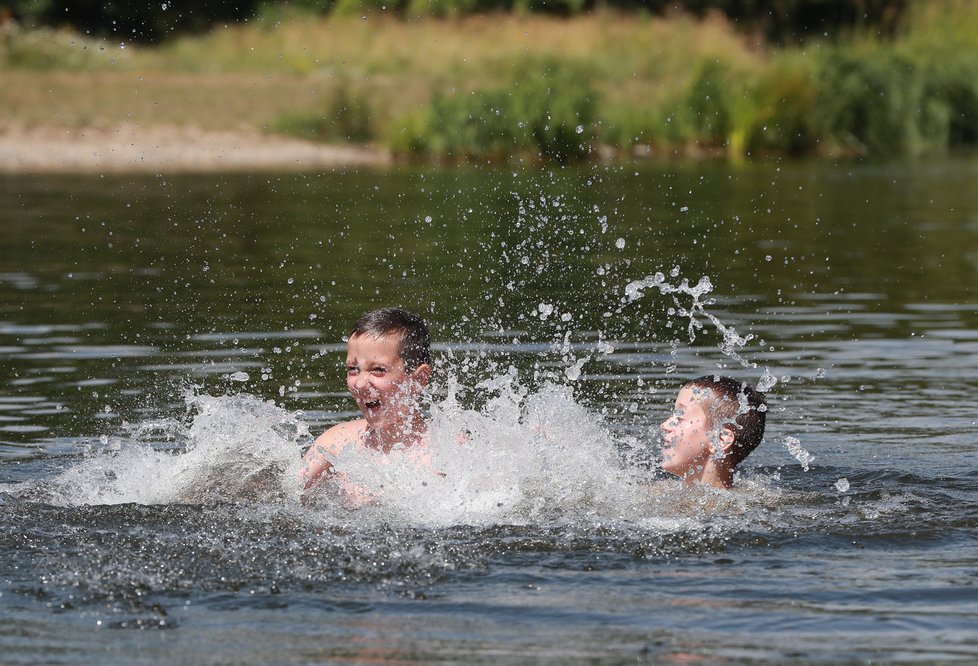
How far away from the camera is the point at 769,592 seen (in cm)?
611

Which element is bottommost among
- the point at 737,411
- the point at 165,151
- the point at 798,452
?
the point at 798,452

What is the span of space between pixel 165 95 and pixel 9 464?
3326 centimetres

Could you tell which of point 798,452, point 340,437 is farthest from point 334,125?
point 340,437

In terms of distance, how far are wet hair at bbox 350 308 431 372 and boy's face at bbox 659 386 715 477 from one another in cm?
129

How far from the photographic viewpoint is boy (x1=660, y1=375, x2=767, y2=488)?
7777 mm

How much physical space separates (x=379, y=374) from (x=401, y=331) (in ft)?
0.72

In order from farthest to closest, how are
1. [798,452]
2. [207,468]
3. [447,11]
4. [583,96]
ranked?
[447,11] < [583,96] < [798,452] < [207,468]

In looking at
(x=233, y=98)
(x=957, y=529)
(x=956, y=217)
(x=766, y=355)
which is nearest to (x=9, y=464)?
(x=957, y=529)

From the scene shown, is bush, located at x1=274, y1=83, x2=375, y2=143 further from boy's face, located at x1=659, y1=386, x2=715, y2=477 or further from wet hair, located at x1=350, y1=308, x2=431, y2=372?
wet hair, located at x1=350, y1=308, x2=431, y2=372

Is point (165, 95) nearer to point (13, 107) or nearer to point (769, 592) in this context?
point (13, 107)

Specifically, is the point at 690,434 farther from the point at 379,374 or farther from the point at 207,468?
the point at 207,468

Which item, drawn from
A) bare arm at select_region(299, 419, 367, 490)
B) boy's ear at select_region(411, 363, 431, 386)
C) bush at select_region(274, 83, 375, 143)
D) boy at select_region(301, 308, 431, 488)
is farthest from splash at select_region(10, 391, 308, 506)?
bush at select_region(274, 83, 375, 143)

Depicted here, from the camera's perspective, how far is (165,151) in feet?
113

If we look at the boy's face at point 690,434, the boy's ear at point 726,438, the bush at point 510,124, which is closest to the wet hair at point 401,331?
the boy's face at point 690,434
